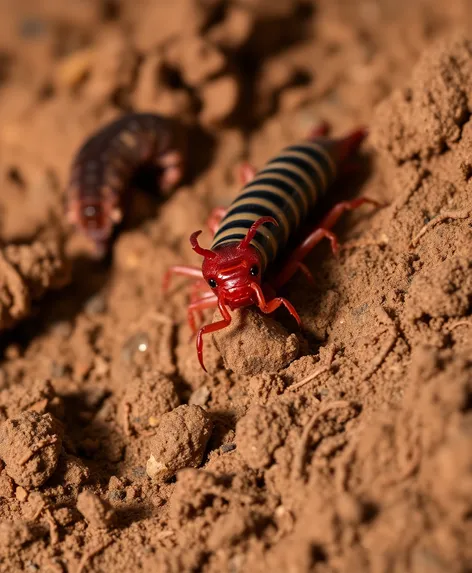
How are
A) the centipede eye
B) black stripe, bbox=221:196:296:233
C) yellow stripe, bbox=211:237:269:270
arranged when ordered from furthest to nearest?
the centipede eye, black stripe, bbox=221:196:296:233, yellow stripe, bbox=211:237:269:270

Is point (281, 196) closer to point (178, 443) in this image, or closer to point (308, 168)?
point (308, 168)

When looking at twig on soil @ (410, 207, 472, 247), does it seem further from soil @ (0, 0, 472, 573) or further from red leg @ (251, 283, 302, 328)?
red leg @ (251, 283, 302, 328)

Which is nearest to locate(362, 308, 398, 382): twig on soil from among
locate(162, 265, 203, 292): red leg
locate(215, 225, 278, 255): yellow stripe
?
locate(215, 225, 278, 255): yellow stripe

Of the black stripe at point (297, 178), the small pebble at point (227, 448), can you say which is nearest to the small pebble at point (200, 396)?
the small pebble at point (227, 448)

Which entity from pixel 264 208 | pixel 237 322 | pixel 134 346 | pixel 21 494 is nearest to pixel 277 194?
pixel 264 208

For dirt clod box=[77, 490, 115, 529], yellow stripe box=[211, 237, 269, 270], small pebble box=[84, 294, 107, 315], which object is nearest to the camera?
dirt clod box=[77, 490, 115, 529]

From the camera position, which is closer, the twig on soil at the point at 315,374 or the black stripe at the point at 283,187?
the twig on soil at the point at 315,374

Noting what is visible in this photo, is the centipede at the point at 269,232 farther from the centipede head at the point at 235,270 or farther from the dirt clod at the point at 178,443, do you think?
the dirt clod at the point at 178,443
